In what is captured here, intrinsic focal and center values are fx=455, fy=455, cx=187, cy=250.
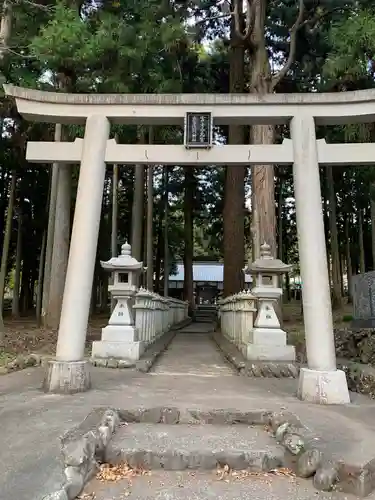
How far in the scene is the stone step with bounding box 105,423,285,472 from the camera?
11.6 ft

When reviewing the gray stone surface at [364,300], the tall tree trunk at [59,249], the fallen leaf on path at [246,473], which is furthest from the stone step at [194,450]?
the tall tree trunk at [59,249]

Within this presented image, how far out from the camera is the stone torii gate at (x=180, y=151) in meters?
5.56

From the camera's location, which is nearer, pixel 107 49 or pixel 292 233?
pixel 107 49

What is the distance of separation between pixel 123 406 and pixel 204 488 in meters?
1.72

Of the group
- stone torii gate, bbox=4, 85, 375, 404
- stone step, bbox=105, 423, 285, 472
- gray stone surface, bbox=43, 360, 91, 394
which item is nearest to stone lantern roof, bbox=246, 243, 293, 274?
stone torii gate, bbox=4, 85, 375, 404

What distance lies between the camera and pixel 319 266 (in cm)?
550

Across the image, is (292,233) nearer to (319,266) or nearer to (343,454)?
(319,266)

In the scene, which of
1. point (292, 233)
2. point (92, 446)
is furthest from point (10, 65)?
point (292, 233)

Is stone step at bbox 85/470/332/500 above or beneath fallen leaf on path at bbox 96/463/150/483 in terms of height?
beneath

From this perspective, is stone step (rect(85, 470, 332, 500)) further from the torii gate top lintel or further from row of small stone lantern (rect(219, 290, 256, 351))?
row of small stone lantern (rect(219, 290, 256, 351))

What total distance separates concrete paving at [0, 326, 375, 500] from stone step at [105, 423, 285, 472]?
1.50 ft

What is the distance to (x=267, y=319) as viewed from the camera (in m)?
8.21

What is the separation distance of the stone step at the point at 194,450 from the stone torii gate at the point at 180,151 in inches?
73.2

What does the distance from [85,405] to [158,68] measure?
27.3 feet
